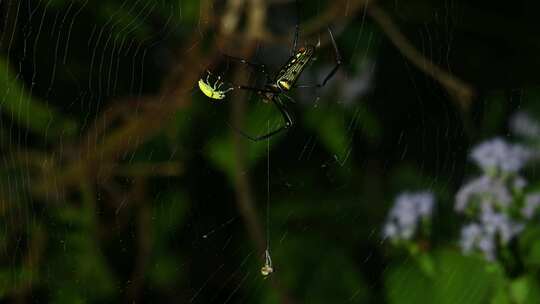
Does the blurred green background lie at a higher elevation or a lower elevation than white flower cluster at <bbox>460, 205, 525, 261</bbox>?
higher

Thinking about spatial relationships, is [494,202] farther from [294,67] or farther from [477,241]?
[294,67]

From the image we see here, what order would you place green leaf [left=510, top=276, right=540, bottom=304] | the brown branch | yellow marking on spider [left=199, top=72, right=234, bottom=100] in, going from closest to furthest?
yellow marking on spider [left=199, top=72, right=234, bottom=100], green leaf [left=510, top=276, right=540, bottom=304], the brown branch

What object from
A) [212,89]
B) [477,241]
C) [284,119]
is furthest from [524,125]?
[212,89]

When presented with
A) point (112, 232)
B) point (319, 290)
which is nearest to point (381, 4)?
point (319, 290)

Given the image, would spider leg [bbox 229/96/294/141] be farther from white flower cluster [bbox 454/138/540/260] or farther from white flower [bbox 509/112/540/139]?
white flower [bbox 509/112/540/139]

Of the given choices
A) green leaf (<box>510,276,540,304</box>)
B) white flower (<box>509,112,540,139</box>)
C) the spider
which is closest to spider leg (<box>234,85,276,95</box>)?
the spider

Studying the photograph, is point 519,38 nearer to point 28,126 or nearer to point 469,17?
point 469,17
